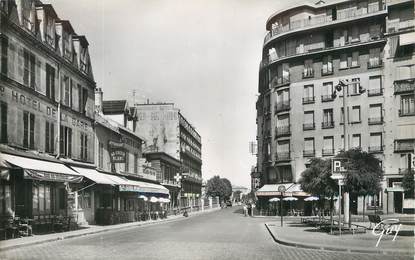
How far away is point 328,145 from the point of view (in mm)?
58219

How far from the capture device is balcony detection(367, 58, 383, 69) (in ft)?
183

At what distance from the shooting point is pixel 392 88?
181 feet

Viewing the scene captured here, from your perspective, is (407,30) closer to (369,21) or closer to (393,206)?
(369,21)

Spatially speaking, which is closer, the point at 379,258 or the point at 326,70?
the point at 379,258

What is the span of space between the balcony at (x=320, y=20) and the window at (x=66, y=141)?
3516cm

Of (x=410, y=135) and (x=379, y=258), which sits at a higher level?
(x=410, y=135)

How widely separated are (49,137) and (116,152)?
40.3 feet

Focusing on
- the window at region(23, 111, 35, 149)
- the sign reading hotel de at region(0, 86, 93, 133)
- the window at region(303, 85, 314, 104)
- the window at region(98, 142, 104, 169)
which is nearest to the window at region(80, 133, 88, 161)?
the sign reading hotel de at region(0, 86, 93, 133)

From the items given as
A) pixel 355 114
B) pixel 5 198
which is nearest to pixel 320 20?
pixel 355 114

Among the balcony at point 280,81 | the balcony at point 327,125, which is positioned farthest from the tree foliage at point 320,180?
the balcony at point 280,81

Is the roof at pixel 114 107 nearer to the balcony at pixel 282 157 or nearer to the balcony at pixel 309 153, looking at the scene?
the balcony at pixel 282 157

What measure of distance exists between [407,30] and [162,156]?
1235 inches

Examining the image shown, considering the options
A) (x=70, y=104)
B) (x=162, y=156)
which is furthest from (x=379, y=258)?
(x=162, y=156)

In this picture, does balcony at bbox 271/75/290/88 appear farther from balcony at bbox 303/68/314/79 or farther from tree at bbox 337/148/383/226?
tree at bbox 337/148/383/226
